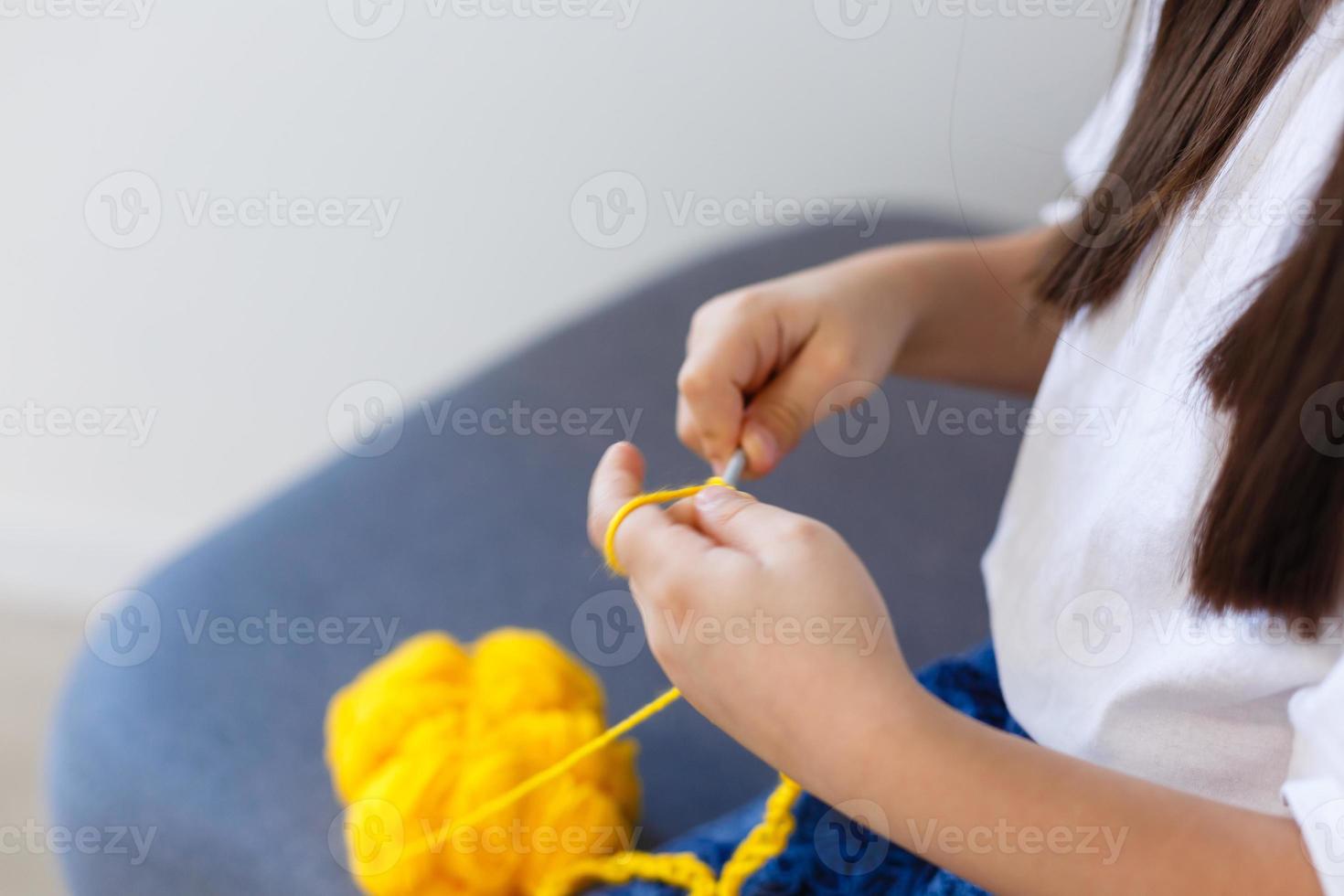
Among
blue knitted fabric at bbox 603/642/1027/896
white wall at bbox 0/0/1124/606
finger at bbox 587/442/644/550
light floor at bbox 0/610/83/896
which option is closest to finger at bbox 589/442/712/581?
finger at bbox 587/442/644/550

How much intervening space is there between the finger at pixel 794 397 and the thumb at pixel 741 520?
0.11 meters

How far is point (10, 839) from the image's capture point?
1.14 m

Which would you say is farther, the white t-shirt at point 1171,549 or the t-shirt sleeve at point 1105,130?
the t-shirt sleeve at point 1105,130

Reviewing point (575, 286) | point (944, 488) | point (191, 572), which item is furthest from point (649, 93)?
point (191, 572)

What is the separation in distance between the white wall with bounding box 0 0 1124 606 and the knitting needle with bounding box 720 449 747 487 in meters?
0.46

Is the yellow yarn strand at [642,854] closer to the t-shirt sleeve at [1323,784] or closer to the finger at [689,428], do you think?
the finger at [689,428]

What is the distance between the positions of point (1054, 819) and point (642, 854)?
23cm

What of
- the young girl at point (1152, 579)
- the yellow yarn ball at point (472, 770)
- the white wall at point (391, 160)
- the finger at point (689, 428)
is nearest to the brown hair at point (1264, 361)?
the young girl at point (1152, 579)

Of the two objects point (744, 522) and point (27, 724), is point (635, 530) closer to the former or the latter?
point (744, 522)

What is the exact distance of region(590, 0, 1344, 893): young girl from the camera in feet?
1.22

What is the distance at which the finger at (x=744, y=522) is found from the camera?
0.41 m

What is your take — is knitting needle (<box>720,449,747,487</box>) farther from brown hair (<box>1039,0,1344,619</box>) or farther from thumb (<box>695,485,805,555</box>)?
brown hair (<box>1039,0,1344,619</box>)

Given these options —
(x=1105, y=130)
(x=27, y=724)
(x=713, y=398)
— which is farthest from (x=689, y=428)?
(x=27, y=724)

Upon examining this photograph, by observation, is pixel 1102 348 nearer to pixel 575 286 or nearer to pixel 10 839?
pixel 575 286
